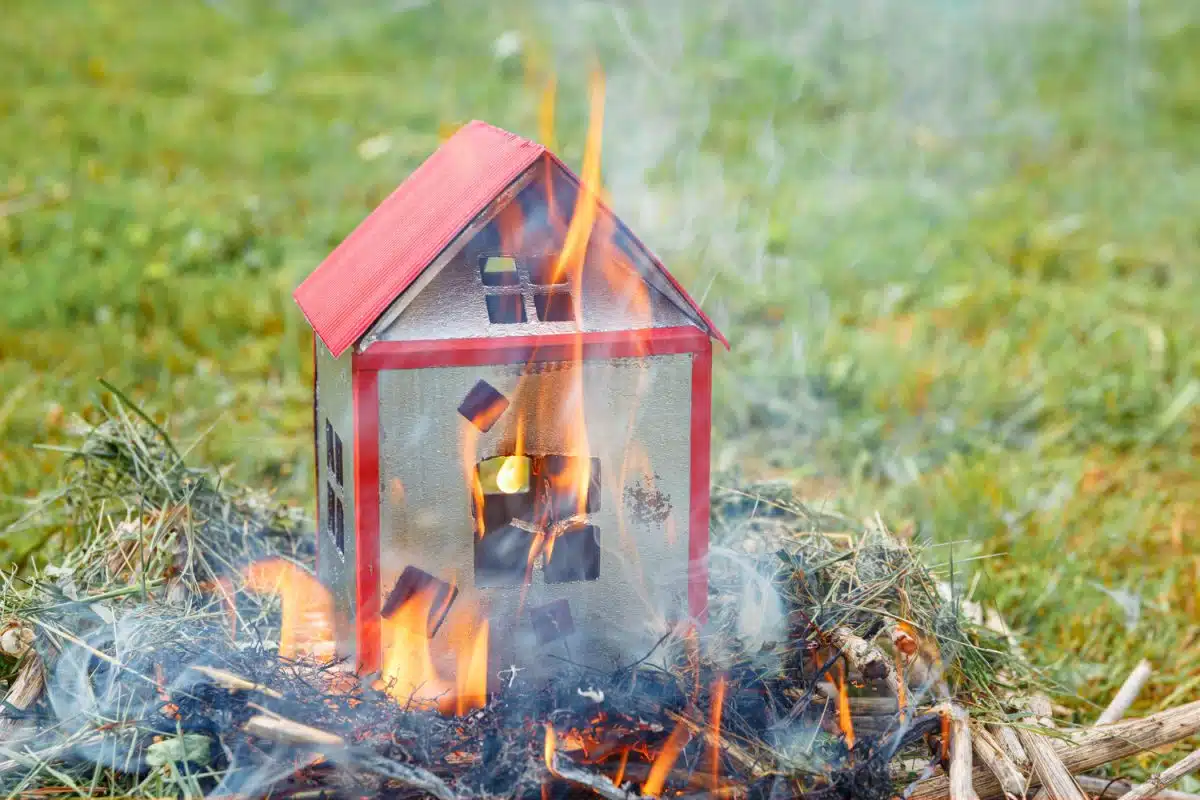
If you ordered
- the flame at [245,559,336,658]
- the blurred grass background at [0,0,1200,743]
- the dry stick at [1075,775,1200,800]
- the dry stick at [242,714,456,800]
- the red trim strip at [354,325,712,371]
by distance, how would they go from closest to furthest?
the dry stick at [242,714,456,800] → the red trim strip at [354,325,712,371] → the dry stick at [1075,775,1200,800] → the flame at [245,559,336,658] → the blurred grass background at [0,0,1200,743]

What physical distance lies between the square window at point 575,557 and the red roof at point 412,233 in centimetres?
62

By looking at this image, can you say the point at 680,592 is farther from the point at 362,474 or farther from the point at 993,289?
the point at 993,289

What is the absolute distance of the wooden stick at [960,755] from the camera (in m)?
3.15

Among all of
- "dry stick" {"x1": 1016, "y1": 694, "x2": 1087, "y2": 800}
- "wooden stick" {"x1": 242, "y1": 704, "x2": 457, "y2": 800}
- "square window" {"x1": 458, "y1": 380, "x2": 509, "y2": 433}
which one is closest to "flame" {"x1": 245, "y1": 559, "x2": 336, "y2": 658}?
"wooden stick" {"x1": 242, "y1": 704, "x2": 457, "y2": 800}

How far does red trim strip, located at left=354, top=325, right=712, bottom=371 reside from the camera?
3152 millimetres

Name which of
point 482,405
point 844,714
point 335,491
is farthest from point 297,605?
point 844,714

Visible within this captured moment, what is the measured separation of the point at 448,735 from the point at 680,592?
2.40 feet

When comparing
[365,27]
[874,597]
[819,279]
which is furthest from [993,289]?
[365,27]

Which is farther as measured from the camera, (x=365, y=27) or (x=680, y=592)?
(x=365, y=27)

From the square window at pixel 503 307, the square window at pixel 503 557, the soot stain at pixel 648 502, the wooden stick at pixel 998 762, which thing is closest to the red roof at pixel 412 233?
→ the square window at pixel 503 307

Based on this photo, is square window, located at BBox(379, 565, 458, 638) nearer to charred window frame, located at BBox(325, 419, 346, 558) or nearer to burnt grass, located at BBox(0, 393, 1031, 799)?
burnt grass, located at BBox(0, 393, 1031, 799)

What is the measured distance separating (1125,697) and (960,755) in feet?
2.90

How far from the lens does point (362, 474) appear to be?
10.5ft

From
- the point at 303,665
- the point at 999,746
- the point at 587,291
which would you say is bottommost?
the point at 999,746
